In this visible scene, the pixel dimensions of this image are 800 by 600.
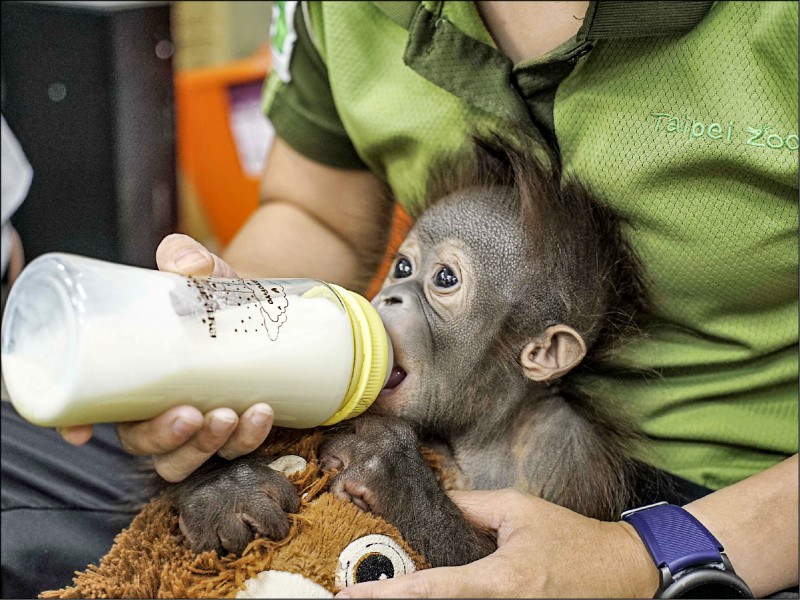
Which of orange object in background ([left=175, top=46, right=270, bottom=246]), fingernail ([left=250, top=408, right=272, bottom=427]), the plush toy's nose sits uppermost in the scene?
fingernail ([left=250, top=408, right=272, bottom=427])

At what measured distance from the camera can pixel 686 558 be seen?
761mm

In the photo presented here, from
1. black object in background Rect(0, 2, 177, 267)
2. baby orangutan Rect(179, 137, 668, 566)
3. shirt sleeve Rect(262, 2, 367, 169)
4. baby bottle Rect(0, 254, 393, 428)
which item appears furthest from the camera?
black object in background Rect(0, 2, 177, 267)

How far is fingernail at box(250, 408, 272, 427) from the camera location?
0.65 metres

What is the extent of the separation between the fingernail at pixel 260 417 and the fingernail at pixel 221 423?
18mm

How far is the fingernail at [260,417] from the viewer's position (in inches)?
25.5

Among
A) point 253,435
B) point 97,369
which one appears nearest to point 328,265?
point 253,435

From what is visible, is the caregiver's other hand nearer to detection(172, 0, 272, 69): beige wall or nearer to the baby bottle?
the baby bottle

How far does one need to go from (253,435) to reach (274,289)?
11cm

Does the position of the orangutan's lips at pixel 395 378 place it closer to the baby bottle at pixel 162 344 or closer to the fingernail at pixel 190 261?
the baby bottle at pixel 162 344

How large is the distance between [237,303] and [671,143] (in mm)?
451

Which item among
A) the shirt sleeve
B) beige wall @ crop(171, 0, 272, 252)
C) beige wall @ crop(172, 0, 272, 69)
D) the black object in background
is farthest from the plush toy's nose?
beige wall @ crop(172, 0, 272, 69)

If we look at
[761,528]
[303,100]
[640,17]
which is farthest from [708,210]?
[303,100]

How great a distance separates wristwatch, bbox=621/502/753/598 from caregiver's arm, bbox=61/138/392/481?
0.36m

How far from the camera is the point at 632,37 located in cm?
84
